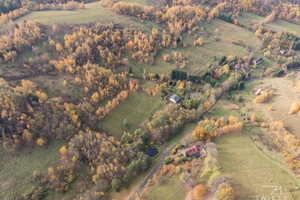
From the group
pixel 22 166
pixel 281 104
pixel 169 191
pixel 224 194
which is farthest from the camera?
pixel 281 104

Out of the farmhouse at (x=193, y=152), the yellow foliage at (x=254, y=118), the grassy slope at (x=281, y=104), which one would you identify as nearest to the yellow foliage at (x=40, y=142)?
the farmhouse at (x=193, y=152)

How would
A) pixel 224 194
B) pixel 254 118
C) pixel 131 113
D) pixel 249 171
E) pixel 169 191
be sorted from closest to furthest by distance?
pixel 224 194
pixel 169 191
pixel 249 171
pixel 254 118
pixel 131 113

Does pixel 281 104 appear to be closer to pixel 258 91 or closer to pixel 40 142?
pixel 258 91

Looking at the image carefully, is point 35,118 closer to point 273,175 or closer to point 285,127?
point 273,175

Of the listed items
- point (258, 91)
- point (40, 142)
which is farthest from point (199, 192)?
point (258, 91)

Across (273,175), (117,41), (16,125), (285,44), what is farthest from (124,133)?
(285,44)

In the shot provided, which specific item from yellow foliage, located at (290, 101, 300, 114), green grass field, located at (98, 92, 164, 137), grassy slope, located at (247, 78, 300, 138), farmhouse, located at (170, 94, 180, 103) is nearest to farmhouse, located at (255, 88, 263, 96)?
grassy slope, located at (247, 78, 300, 138)

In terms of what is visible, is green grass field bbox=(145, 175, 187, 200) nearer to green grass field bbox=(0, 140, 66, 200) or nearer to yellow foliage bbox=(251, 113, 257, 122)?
green grass field bbox=(0, 140, 66, 200)
